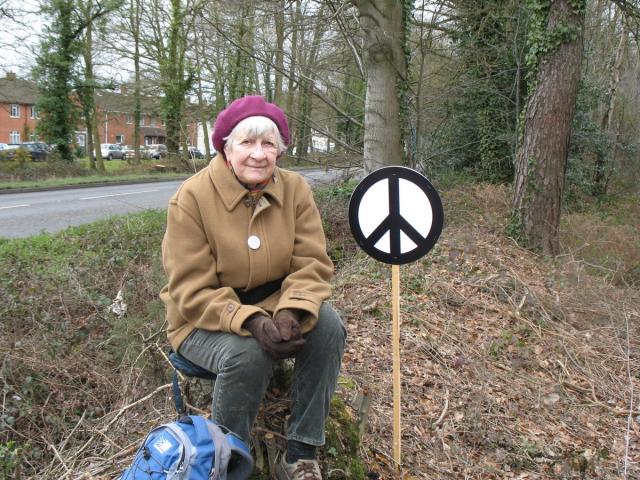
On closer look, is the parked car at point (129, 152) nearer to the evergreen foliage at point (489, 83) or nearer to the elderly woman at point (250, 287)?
the evergreen foliage at point (489, 83)

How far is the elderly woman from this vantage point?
2520 millimetres

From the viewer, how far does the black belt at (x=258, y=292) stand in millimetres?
2842

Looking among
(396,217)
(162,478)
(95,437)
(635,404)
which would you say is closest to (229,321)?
(162,478)

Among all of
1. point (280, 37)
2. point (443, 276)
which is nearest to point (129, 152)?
point (280, 37)

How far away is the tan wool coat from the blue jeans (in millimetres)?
66

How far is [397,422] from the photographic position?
3232 mm

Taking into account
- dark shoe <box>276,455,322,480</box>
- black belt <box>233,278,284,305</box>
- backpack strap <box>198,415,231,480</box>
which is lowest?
dark shoe <box>276,455,322,480</box>

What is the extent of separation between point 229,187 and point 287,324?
2.41 ft

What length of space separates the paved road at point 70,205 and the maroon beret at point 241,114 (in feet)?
22.6

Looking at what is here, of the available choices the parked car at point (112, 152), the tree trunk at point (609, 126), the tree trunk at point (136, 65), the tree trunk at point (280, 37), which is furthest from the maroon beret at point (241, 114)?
the parked car at point (112, 152)

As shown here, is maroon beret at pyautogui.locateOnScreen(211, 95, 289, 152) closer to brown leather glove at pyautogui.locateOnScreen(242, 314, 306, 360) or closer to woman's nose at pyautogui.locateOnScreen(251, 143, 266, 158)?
woman's nose at pyautogui.locateOnScreen(251, 143, 266, 158)

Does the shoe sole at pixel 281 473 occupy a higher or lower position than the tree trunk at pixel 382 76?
lower

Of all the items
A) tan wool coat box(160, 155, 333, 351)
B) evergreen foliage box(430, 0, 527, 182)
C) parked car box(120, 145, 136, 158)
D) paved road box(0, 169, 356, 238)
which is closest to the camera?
tan wool coat box(160, 155, 333, 351)

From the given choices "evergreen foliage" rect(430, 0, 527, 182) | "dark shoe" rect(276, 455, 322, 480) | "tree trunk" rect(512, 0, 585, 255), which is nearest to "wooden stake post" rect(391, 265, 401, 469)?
"dark shoe" rect(276, 455, 322, 480)
